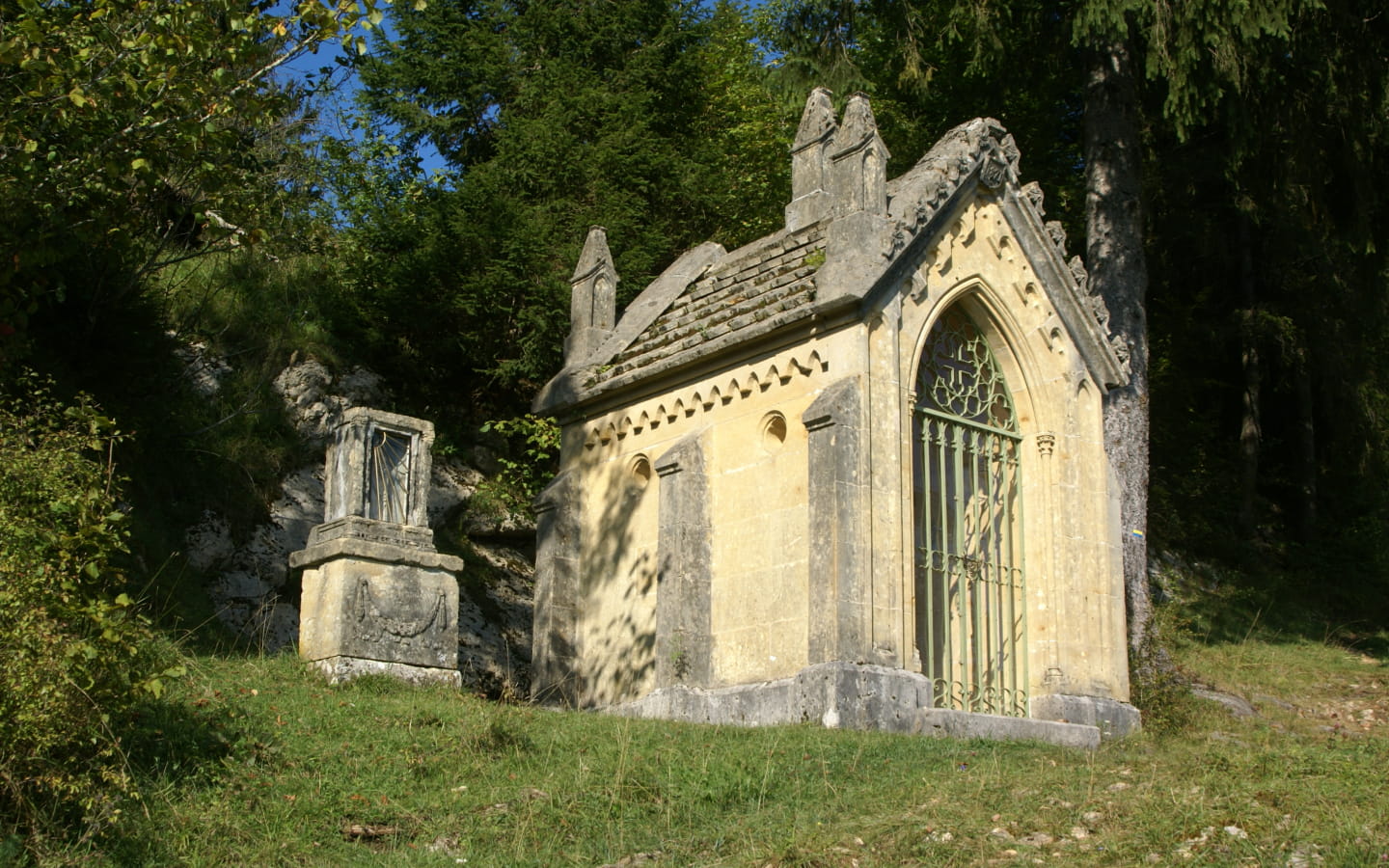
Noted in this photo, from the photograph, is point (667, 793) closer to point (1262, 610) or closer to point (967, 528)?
point (967, 528)

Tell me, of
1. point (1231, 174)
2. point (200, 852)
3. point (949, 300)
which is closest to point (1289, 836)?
point (200, 852)

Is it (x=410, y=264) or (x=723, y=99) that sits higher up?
(x=723, y=99)

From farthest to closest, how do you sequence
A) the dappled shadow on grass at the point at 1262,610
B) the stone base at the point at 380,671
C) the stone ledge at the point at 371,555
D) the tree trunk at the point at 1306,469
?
the tree trunk at the point at 1306,469
the dappled shadow on grass at the point at 1262,610
the stone ledge at the point at 371,555
the stone base at the point at 380,671

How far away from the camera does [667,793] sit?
802cm

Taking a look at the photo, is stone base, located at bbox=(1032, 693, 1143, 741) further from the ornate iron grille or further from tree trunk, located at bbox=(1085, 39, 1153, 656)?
the ornate iron grille

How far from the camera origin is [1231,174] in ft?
54.3

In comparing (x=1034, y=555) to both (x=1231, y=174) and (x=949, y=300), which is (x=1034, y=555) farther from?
(x=1231, y=174)

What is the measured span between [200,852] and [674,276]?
8845mm

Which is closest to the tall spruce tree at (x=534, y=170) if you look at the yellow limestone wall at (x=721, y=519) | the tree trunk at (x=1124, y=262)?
the yellow limestone wall at (x=721, y=519)

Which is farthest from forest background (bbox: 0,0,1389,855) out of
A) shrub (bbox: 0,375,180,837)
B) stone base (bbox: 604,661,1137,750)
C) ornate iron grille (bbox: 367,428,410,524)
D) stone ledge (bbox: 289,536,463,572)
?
stone base (bbox: 604,661,1137,750)

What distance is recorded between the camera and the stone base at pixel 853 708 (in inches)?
401

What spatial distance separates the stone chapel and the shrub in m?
5.10

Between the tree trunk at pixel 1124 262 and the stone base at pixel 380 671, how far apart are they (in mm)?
7478

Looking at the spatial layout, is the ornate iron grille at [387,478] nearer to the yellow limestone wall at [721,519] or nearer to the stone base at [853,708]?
the yellow limestone wall at [721,519]
